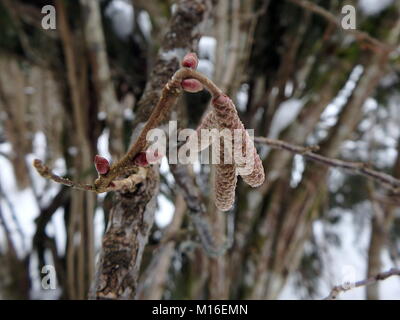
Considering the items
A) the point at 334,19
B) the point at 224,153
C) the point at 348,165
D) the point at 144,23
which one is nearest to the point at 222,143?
the point at 224,153

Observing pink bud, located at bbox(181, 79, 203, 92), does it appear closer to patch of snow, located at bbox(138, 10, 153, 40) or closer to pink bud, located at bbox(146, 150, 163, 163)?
pink bud, located at bbox(146, 150, 163, 163)

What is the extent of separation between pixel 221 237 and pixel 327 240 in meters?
1.28

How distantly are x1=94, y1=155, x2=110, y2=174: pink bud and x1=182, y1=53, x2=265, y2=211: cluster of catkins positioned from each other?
71 mm

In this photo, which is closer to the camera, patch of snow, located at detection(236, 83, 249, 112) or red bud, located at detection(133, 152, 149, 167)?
red bud, located at detection(133, 152, 149, 167)

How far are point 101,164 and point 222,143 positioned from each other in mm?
86

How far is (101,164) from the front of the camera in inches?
11.8

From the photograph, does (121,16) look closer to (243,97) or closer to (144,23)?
(144,23)

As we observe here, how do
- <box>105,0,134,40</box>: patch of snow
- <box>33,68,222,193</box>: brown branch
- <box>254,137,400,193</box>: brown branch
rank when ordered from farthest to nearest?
<box>105,0,134,40</box>: patch of snow < <box>254,137,400,193</box>: brown branch < <box>33,68,222,193</box>: brown branch

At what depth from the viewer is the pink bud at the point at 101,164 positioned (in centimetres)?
30

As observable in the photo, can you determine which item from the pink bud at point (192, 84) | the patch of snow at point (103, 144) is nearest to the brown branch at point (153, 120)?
the pink bud at point (192, 84)

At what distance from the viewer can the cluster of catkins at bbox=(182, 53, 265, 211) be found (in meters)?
0.27

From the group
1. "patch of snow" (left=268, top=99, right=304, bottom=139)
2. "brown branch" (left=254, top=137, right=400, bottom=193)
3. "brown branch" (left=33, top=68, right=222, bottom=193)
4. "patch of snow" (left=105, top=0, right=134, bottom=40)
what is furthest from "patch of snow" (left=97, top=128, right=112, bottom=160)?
"brown branch" (left=33, top=68, right=222, bottom=193)

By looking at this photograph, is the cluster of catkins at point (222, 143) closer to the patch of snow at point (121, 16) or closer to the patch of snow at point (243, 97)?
the patch of snow at point (243, 97)

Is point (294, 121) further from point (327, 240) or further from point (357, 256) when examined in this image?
point (357, 256)
